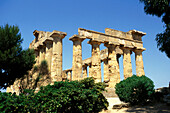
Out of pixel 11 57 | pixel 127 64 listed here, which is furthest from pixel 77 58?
pixel 127 64

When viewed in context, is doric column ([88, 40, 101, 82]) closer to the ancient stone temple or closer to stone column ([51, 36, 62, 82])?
the ancient stone temple

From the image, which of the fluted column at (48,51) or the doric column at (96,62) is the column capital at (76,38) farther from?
the fluted column at (48,51)

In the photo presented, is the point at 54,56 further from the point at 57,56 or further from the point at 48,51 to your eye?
the point at 48,51

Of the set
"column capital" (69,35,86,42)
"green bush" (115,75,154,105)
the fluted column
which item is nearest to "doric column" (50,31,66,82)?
"column capital" (69,35,86,42)

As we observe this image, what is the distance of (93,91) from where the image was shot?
35.3ft

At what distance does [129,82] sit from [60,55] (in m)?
9.61

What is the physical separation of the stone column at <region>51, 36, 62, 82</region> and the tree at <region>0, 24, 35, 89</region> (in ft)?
7.91

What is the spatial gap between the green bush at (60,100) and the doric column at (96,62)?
9.74 m

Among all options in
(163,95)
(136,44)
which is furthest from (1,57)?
(136,44)

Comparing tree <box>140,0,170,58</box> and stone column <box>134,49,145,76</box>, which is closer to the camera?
tree <box>140,0,170,58</box>

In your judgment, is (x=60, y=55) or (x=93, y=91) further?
(x=60, y=55)

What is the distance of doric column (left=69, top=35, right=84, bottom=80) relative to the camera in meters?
19.2

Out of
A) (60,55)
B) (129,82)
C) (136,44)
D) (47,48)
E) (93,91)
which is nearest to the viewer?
(93,91)

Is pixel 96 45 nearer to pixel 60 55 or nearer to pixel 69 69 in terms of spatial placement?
pixel 60 55
